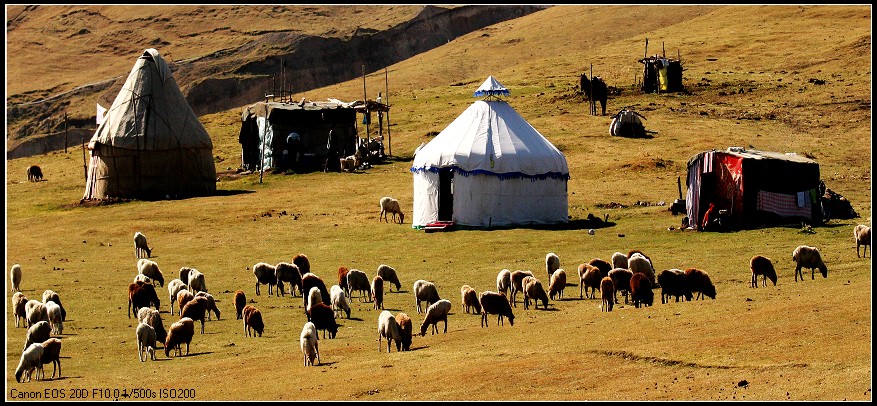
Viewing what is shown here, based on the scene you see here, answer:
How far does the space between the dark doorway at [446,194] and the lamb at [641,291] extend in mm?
19518

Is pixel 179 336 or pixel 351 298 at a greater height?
pixel 351 298

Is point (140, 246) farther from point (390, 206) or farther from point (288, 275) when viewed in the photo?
point (288, 275)

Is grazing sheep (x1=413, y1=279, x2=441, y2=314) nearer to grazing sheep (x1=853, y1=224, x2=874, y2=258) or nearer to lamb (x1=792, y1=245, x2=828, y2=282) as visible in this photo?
lamb (x1=792, y1=245, x2=828, y2=282)

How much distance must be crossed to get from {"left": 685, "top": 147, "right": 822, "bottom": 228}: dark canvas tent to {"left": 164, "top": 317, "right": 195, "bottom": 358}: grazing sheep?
21.0m

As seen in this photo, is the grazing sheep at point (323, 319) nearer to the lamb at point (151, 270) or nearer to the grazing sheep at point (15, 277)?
the lamb at point (151, 270)

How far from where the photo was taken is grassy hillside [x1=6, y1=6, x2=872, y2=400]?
2225 centimetres

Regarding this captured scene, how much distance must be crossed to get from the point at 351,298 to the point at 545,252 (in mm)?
8851

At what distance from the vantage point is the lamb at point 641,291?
29.0 meters

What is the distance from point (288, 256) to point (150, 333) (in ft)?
51.8

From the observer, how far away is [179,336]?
26.4m

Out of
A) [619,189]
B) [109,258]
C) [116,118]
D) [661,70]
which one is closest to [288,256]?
[109,258]

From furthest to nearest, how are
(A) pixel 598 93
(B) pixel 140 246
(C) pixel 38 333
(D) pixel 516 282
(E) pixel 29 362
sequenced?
(A) pixel 598 93 → (B) pixel 140 246 → (D) pixel 516 282 → (C) pixel 38 333 → (E) pixel 29 362

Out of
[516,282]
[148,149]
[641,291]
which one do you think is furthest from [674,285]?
[148,149]

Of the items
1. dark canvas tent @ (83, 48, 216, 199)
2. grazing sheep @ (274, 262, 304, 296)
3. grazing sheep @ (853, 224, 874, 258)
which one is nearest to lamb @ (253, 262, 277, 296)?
grazing sheep @ (274, 262, 304, 296)
